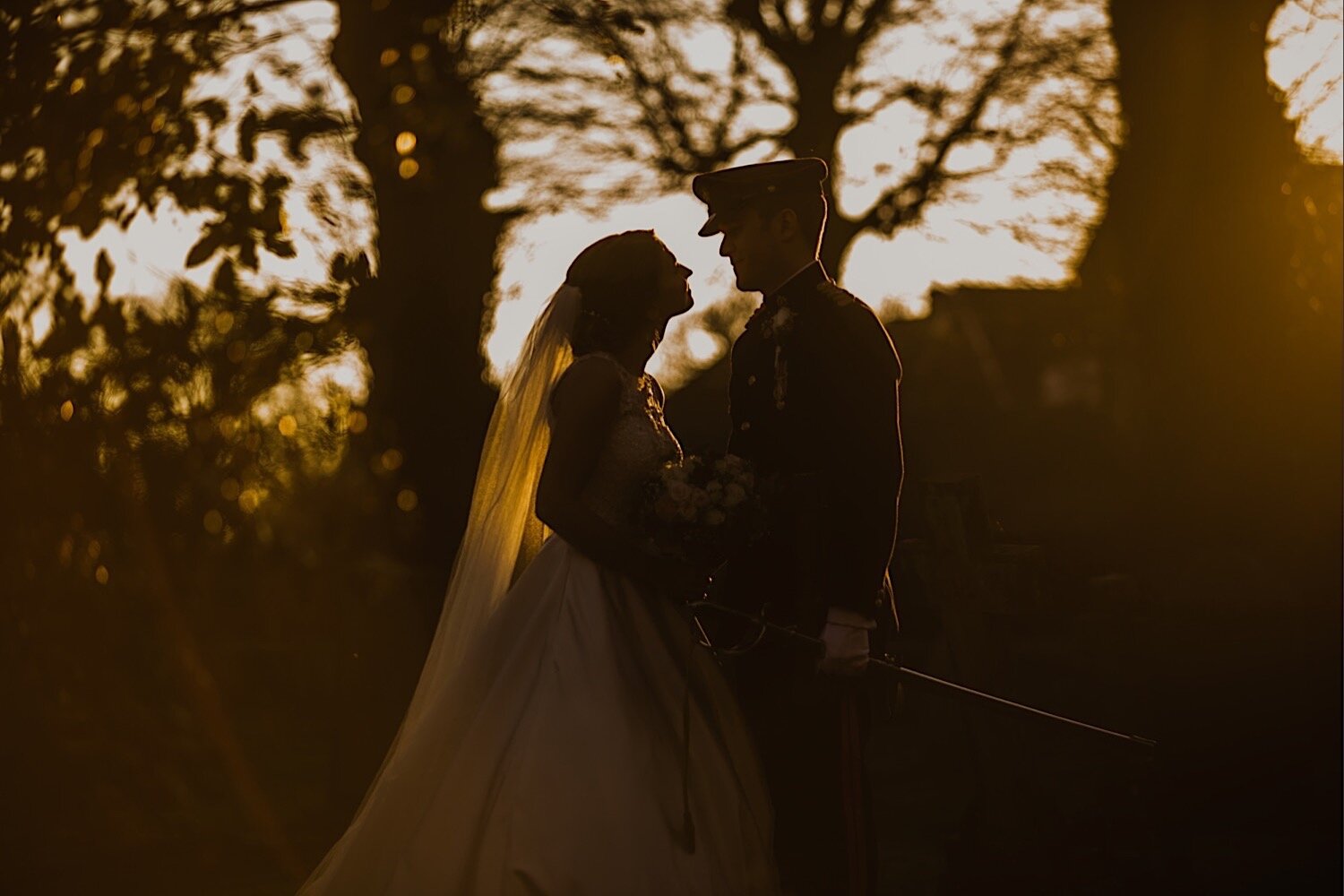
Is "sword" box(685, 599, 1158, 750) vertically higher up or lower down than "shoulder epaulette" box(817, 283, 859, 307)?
lower down

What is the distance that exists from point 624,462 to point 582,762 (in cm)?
102

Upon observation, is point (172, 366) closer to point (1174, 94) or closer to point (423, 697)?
point (423, 697)

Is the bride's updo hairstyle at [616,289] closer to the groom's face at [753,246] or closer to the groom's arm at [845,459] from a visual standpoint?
the groom's face at [753,246]

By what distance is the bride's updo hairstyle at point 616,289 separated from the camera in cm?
494

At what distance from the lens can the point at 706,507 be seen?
4.55m

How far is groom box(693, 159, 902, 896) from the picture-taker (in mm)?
4562

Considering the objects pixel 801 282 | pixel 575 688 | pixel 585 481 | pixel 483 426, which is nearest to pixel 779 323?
pixel 801 282

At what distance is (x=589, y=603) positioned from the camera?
4.74 m

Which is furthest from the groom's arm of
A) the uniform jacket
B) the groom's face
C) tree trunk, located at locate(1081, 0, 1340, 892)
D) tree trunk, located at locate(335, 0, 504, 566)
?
tree trunk, located at locate(1081, 0, 1340, 892)

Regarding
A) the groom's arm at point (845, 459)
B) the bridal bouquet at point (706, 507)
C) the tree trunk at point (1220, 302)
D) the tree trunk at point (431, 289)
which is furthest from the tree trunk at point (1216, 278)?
the bridal bouquet at point (706, 507)

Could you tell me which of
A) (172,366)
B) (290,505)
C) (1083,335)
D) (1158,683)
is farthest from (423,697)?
(1083,335)

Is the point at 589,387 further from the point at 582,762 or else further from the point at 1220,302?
the point at 1220,302

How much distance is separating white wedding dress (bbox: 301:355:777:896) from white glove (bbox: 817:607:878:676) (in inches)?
18.6

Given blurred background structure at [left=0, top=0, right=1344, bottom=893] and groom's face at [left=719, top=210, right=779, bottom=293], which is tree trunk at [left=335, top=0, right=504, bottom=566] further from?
groom's face at [left=719, top=210, right=779, bottom=293]
